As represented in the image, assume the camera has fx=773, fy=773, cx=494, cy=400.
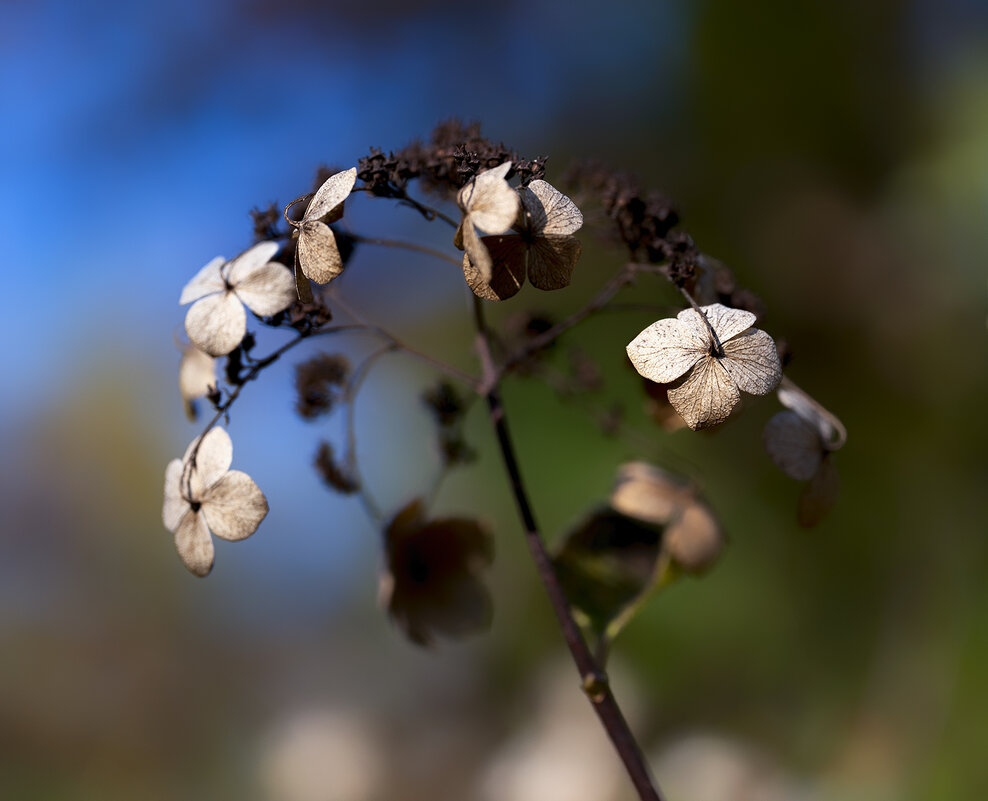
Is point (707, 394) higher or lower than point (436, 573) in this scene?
higher

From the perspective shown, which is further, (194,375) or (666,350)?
(194,375)

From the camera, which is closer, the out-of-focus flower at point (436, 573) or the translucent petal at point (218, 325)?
the translucent petal at point (218, 325)

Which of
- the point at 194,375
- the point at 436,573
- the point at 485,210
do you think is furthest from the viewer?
the point at 436,573

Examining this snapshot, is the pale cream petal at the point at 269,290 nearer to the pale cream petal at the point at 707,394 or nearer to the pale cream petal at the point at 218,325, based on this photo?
the pale cream petal at the point at 218,325

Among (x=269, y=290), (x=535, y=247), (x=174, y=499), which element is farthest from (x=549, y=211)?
(x=174, y=499)

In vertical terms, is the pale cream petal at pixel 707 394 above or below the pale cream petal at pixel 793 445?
above

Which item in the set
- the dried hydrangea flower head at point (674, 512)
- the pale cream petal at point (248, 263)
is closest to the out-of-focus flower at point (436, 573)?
the dried hydrangea flower head at point (674, 512)

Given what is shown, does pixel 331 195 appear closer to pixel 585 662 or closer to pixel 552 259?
pixel 552 259
